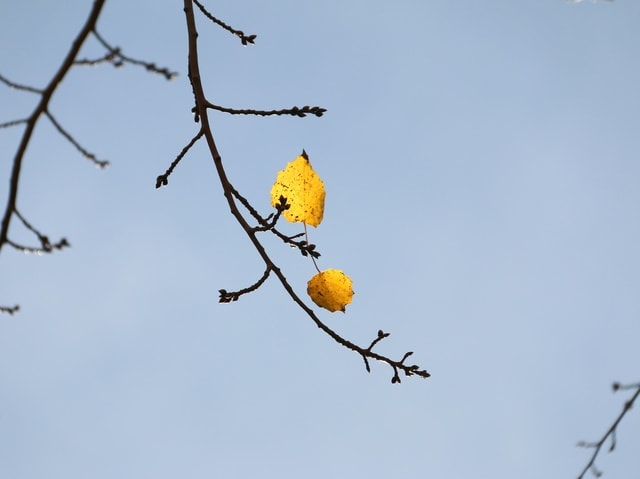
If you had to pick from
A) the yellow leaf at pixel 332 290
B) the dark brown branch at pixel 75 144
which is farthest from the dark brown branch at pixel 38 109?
the yellow leaf at pixel 332 290

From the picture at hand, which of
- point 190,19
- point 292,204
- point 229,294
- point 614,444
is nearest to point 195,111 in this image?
point 190,19

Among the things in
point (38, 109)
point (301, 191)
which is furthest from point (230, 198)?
point (38, 109)

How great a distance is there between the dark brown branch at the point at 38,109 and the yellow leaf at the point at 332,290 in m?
1.35

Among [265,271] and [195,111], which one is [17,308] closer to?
[265,271]

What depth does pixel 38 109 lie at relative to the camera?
188cm

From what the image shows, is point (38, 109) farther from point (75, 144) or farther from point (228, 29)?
point (228, 29)

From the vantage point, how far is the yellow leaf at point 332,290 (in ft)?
9.14

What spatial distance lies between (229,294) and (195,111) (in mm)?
990

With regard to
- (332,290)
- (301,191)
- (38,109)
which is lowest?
(38,109)

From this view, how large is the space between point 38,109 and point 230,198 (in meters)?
1.13

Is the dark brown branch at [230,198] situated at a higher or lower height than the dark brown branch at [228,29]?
lower

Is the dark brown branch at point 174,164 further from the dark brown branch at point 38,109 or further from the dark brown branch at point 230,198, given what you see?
the dark brown branch at point 38,109

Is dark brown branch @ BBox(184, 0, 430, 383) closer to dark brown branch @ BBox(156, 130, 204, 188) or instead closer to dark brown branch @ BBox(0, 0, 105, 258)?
dark brown branch @ BBox(156, 130, 204, 188)

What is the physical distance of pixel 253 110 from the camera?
9.63ft
